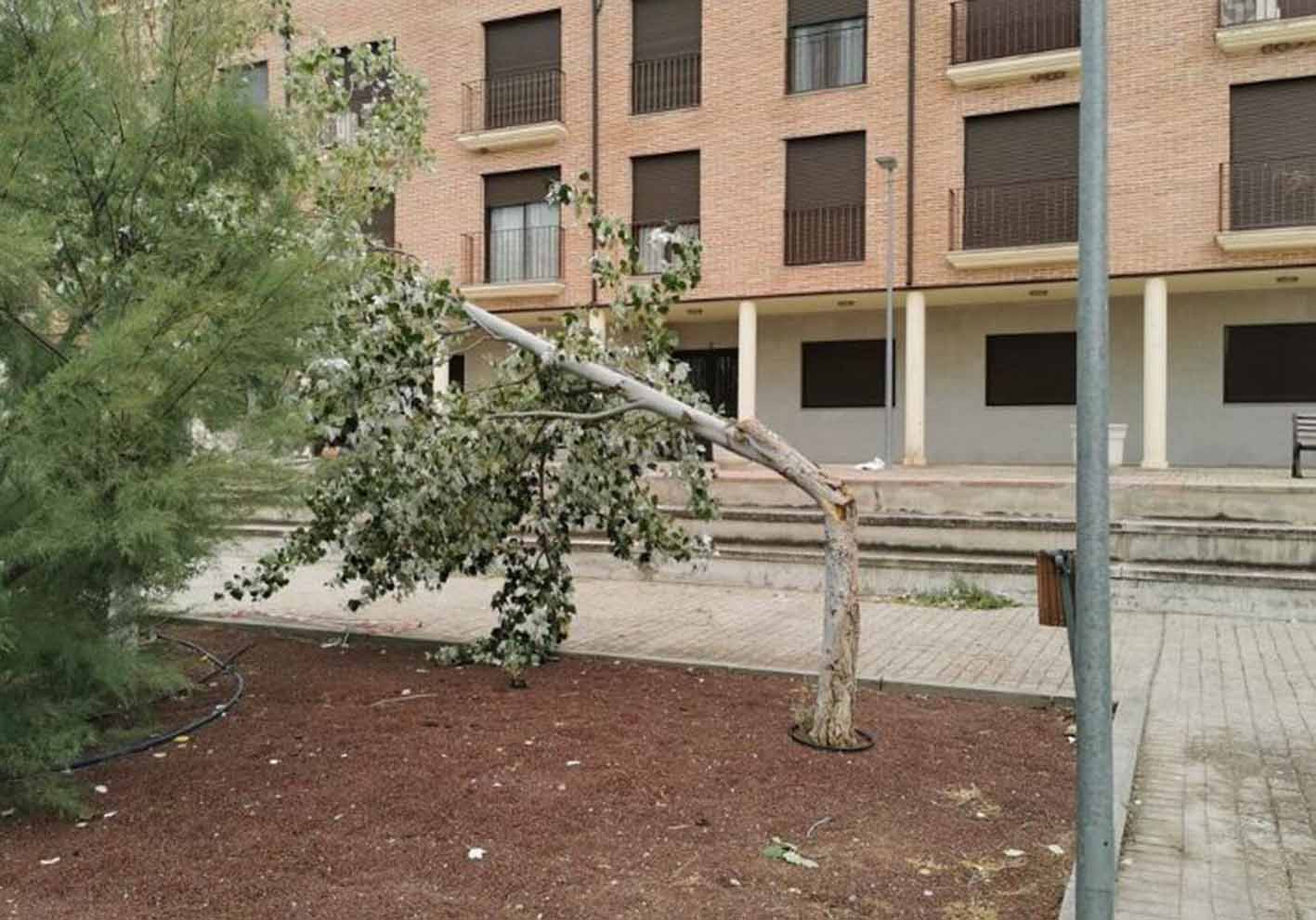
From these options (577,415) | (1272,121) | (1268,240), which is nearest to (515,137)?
(1272,121)

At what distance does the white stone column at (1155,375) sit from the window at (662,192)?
791 centimetres

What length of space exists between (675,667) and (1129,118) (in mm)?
13832

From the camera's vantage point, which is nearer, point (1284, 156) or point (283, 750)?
point (283, 750)

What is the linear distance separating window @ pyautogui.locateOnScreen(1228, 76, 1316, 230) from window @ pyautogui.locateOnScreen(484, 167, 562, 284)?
11652 mm

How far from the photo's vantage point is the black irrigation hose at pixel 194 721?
15.4ft

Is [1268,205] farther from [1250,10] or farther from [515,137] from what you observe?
[515,137]

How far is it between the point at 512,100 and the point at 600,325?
14.6 metres

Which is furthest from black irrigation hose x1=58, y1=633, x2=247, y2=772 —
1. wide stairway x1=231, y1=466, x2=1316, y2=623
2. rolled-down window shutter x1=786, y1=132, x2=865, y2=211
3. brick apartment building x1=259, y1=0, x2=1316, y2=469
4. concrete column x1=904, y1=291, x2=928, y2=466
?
rolled-down window shutter x1=786, y1=132, x2=865, y2=211

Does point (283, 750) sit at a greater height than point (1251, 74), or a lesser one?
lesser

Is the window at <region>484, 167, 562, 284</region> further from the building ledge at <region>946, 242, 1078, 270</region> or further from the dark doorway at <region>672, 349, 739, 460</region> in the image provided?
the building ledge at <region>946, 242, 1078, 270</region>

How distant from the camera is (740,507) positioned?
11367mm

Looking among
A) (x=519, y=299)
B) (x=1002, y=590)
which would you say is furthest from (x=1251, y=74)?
(x=519, y=299)

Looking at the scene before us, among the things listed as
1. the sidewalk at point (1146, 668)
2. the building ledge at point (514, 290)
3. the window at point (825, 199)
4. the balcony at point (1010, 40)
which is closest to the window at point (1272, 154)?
the balcony at point (1010, 40)

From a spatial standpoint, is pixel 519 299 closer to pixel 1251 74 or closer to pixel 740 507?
pixel 740 507
